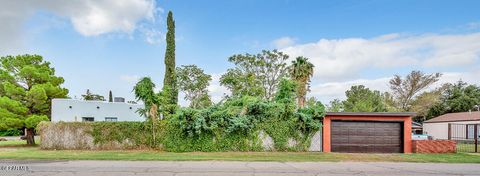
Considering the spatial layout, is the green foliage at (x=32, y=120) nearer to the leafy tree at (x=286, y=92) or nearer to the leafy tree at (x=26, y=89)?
the leafy tree at (x=26, y=89)

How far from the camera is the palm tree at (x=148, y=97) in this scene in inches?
804

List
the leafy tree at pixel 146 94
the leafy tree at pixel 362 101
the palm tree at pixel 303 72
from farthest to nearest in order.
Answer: the leafy tree at pixel 362 101
the palm tree at pixel 303 72
the leafy tree at pixel 146 94

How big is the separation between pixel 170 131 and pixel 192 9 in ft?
22.8

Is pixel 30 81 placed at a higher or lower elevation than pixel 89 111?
higher

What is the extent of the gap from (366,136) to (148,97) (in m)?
12.6

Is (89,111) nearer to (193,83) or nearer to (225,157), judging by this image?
(193,83)

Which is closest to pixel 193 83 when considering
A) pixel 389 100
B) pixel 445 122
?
pixel 445 122

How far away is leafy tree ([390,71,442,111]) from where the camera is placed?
5176 centimetres

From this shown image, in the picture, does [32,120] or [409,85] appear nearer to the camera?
[32,120]

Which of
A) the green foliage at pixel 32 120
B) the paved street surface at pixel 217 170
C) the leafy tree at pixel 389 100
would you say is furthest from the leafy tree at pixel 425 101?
the green foliage at pixel 32 120

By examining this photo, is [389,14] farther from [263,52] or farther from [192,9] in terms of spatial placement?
[263,52]

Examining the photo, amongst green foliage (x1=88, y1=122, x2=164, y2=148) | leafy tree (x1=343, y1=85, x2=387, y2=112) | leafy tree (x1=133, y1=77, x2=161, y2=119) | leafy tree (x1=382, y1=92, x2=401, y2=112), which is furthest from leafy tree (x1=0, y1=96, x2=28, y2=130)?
leafy tree (x1=382, y1=92, x2=401, y2=112)

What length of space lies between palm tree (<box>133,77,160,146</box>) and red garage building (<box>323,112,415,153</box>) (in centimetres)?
964

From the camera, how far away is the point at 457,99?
51.6m
